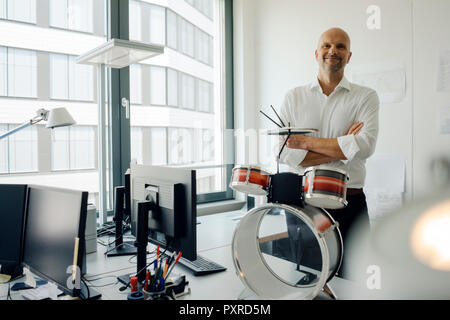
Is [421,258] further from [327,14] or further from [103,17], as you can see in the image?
[103,17]

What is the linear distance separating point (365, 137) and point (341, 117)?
0.67 feet

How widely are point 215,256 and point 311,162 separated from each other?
701 millimetres

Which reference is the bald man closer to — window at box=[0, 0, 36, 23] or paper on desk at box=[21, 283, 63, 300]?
paper on desk at box=[21, 283, 63, 300]

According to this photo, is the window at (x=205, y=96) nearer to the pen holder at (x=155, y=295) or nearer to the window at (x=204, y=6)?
the window at (x=204, y=6)

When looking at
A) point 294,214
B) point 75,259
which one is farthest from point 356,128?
point 75,259

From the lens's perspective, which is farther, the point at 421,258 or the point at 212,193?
the point at 212,193

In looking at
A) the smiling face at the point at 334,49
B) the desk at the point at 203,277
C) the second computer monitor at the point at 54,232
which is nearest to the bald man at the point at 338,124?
the smiling face at the point at 334,49

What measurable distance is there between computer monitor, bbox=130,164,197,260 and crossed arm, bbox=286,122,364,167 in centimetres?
71

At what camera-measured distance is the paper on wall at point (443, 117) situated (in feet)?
6.54

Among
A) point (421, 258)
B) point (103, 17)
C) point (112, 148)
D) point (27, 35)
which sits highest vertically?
point (103, 17)

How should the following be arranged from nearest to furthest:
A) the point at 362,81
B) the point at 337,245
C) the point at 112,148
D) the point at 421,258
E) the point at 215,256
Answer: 1. the point at 337,245
2. the point at 215,256
3. the point at 421,258
4. the point at 362,81
5. the point at 112,148

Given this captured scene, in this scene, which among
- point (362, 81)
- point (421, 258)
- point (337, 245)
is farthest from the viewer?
point (362, 81)

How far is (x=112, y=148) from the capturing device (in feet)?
8.42

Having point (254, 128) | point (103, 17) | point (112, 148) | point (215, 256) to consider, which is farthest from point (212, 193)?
point (103, 17)
